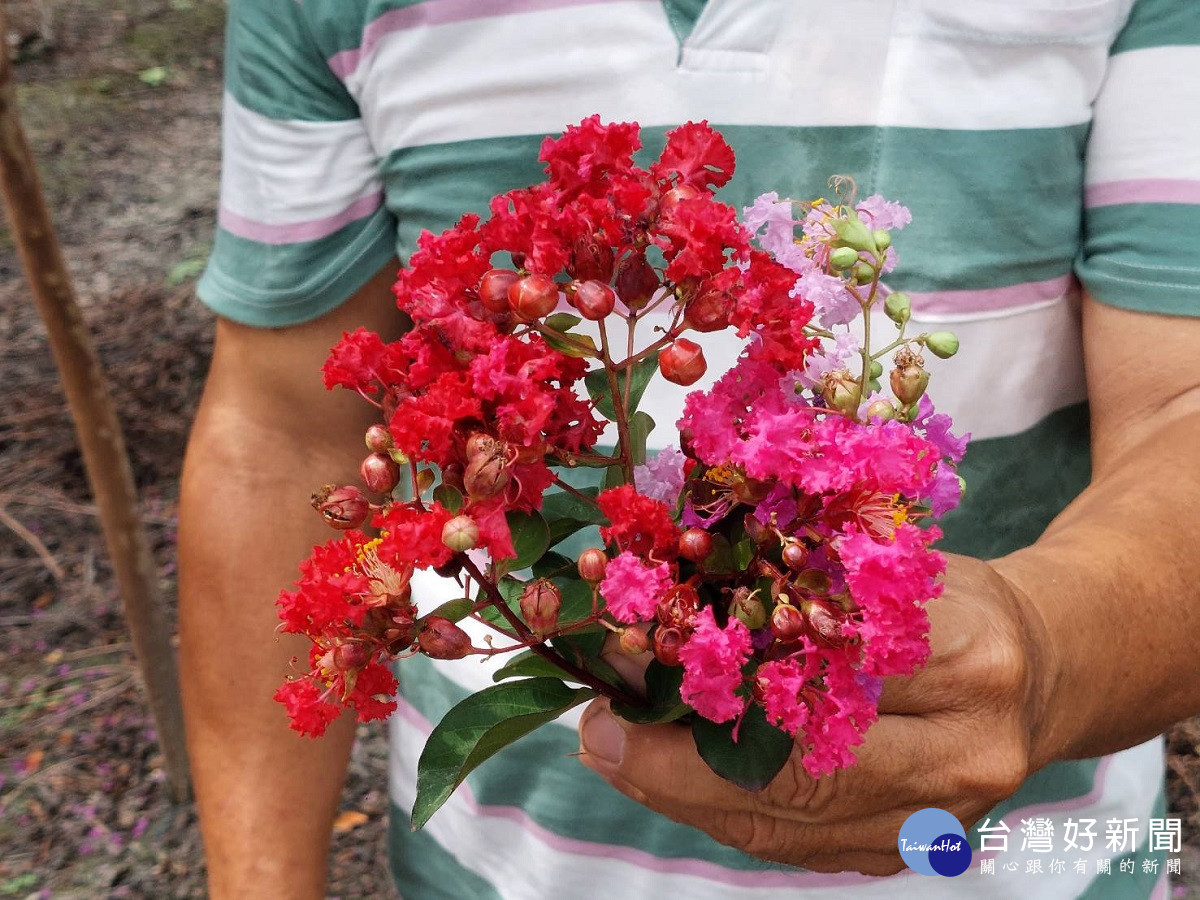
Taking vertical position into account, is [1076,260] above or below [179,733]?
above

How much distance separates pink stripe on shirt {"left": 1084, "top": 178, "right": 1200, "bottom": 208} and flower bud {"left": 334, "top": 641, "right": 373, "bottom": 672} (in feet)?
2.49

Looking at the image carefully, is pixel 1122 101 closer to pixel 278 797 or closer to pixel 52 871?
pixel 278 797

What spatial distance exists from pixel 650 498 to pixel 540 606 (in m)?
0.08

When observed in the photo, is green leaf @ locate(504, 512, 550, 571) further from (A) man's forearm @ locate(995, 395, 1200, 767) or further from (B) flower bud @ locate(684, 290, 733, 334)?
(A) man's forearm @ locate(995, 395, 1200, 767)

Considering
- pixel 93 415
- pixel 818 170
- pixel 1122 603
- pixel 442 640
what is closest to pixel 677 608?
pixel 442 640

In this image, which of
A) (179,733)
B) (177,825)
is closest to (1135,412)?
(179,733)

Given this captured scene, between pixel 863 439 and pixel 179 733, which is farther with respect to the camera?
pixel 179 733

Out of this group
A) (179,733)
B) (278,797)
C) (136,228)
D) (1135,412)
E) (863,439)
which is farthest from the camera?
(136,228)

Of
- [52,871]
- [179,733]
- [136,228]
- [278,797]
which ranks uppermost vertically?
[278,797]

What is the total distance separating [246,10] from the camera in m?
1.04

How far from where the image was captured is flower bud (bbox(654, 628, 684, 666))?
508 millimetres

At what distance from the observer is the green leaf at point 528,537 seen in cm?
56

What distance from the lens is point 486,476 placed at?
18.9 inches

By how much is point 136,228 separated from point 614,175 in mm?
3877
